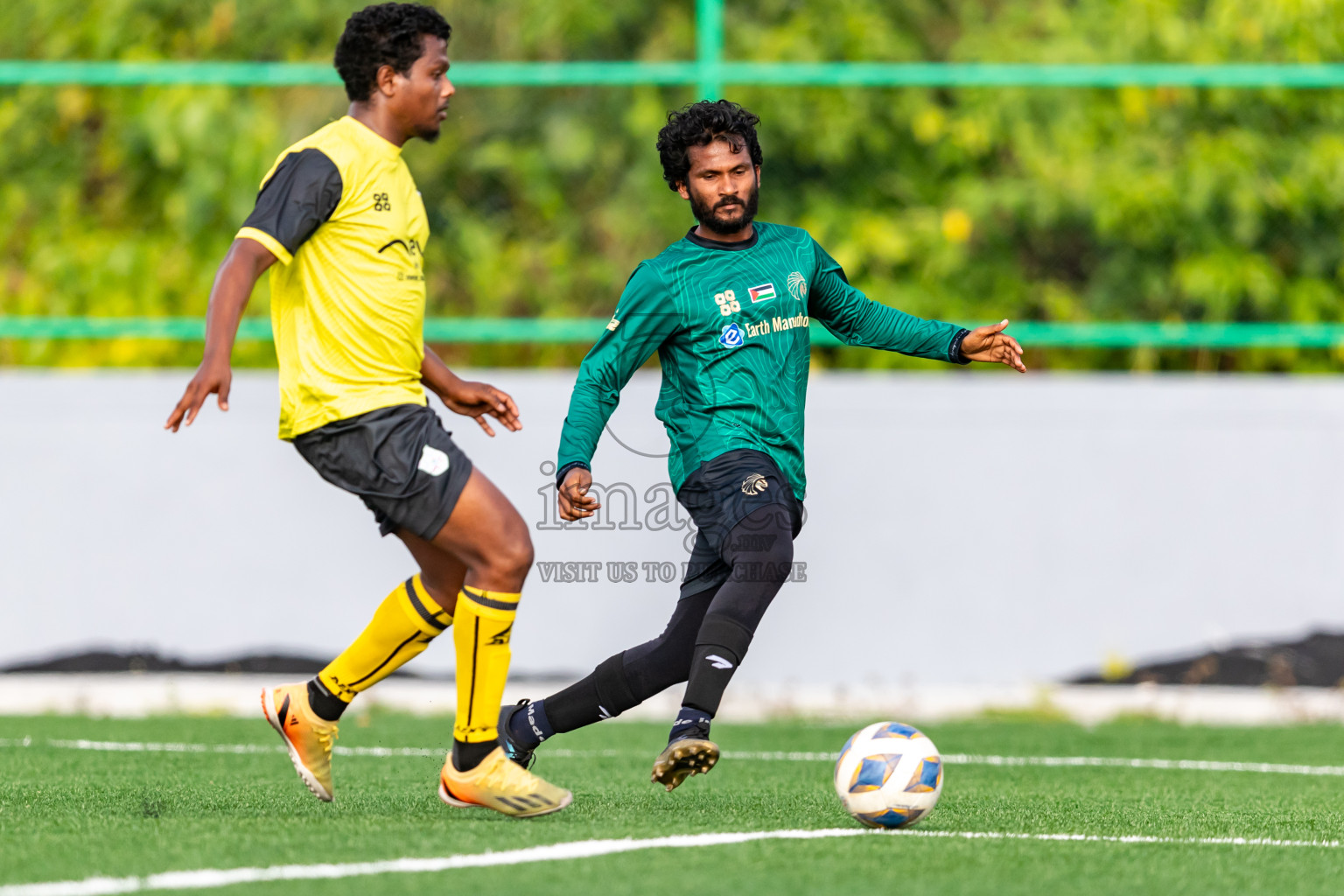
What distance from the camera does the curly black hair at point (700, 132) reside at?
479 cm

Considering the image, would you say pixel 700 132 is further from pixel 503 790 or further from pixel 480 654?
pixel 503 790

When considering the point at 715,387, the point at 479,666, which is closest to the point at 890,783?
the point at 479,666

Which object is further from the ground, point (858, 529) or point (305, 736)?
point (858, 529)

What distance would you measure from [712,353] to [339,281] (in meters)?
1.08

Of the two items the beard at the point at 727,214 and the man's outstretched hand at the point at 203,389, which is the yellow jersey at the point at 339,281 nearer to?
the man's outstretched hand at the point at 203,389

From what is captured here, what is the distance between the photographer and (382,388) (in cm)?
429

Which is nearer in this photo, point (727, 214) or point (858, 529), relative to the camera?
point (727, 214)

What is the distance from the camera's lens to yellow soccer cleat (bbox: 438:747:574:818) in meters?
4.27

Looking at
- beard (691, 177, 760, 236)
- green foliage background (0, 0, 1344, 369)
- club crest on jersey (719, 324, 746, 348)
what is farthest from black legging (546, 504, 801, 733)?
green foliage background (0, 0, 1344, 369)

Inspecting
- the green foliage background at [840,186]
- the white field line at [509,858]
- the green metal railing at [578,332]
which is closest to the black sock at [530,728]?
the white field line at [509,858]

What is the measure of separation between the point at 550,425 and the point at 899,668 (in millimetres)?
2151

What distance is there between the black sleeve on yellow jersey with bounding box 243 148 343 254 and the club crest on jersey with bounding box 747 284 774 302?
3.96 ft

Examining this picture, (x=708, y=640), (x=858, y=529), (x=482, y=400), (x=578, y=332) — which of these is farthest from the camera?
(x=578, y=332)

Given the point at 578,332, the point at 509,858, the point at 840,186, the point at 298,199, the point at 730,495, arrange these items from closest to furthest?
the point at 509,858 < the point at 298,199 < the point at 730,495 < the point at 578,332 < the point at 840,186
